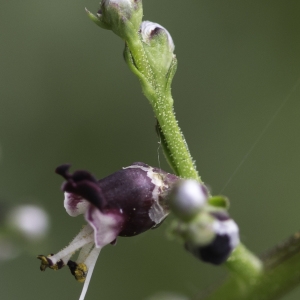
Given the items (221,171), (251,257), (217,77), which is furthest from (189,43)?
(251,257)

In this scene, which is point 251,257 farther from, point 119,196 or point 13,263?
point 13,263

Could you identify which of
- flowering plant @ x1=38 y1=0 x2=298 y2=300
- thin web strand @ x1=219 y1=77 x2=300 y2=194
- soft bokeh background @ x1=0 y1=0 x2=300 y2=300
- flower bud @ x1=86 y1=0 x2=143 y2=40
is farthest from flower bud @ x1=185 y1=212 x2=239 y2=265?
thin web strand @ x1=219 y1=77 x2=300 y2=194

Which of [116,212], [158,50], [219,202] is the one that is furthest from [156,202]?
[158,50]

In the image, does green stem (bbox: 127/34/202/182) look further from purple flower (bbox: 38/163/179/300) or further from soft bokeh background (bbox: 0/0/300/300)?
soft bokeh background (bbox: 0/0/300/300)

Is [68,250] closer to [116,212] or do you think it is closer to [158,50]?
[116,212]

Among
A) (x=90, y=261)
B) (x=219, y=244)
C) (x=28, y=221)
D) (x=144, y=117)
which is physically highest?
(x=219, y=244)

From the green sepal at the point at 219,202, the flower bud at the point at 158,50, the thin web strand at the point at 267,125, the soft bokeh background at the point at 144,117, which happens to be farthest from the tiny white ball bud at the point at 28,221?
the thin web strand at the point at 267,125
